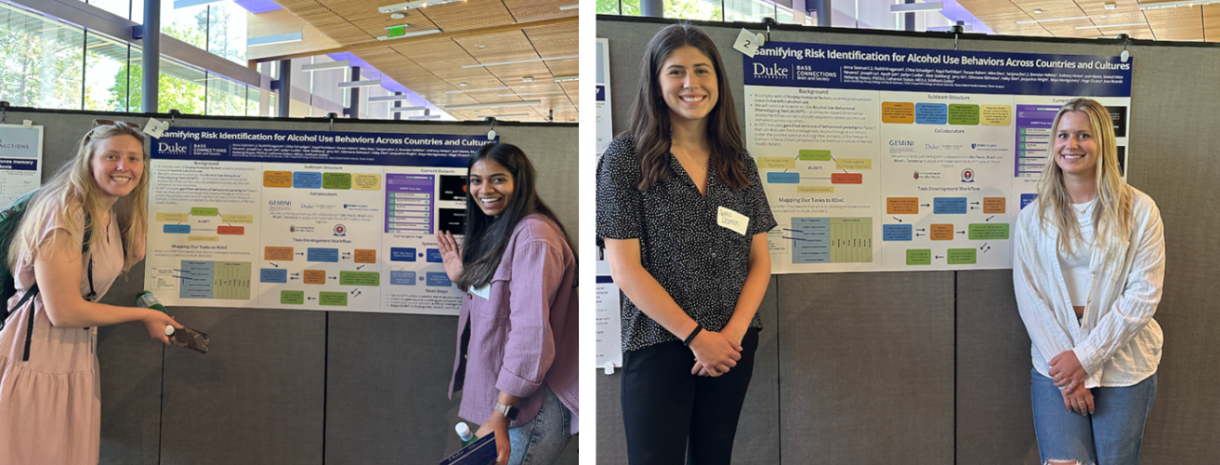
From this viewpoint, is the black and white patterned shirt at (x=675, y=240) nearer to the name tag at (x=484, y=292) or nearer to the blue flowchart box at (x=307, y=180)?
the name tag at (x=484, y=292)

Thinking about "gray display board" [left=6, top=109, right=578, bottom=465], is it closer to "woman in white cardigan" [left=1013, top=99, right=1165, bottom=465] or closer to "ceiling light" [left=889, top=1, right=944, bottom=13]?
"woman in white cardigan" [left=1013, top=99, right=1165, bottom=465]

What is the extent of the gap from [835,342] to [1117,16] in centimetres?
549

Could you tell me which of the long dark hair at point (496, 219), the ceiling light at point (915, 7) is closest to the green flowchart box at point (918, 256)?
the long dark hair at point (496, 219)

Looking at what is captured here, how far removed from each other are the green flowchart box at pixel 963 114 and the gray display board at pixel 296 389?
1.03 m

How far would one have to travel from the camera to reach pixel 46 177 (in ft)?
3.37

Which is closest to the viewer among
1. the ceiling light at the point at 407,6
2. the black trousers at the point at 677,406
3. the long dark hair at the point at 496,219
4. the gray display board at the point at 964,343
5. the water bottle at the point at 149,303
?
the black trousers at the point at 677,406

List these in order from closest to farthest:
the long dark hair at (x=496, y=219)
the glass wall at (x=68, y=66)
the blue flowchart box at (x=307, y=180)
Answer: the glass wall at (x=68, y=66)
the long dark hair at (x=496, y=219)
the blue flowchart box at (x=307, y=180)

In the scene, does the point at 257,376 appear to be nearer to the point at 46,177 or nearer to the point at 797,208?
the point at 46,177

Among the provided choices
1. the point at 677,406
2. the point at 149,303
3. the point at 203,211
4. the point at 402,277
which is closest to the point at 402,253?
the point at 402,277

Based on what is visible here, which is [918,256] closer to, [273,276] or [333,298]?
[333,298]

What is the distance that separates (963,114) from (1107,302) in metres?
0.54

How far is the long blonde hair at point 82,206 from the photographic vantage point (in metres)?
1.00

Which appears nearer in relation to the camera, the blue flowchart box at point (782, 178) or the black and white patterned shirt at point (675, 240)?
the black and white patterned shirt at point (675, 240)

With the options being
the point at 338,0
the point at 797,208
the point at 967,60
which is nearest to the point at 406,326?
the point at 797,208
